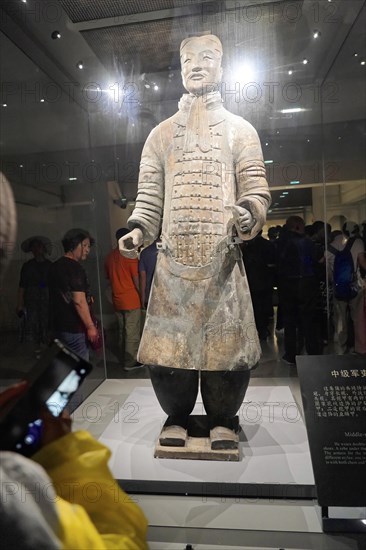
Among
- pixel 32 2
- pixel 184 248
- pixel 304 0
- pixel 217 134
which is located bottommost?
pixel 184 248

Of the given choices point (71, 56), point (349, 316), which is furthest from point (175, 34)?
point (349, 316)

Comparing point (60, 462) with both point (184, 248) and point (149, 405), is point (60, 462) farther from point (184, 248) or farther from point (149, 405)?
point (149, 405)

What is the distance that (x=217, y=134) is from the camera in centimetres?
210

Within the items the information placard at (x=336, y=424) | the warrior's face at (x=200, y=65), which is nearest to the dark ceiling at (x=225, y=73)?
the warrior's face at (x=200, y=65)

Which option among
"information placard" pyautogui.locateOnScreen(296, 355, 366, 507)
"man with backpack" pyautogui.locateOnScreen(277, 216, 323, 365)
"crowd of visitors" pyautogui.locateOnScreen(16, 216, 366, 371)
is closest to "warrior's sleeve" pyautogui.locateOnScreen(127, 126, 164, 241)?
"crowd of visitors" pyautogui.locateOnScreen(16, 216, 366, 371)

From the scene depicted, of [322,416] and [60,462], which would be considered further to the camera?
[322,416]

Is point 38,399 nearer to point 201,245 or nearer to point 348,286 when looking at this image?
point 201,245

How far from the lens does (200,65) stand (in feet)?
6.89

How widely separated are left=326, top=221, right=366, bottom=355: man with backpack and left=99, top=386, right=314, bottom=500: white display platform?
516 millimetres

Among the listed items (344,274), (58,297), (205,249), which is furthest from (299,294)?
(58,297)

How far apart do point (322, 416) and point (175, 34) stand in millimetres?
2012

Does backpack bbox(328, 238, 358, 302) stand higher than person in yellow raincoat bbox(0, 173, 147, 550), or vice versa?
backpack bbox(328, 238, 358, 302)

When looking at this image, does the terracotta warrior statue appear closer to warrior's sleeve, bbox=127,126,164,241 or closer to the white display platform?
warrior's sleeve, bbox=127,126,164,241

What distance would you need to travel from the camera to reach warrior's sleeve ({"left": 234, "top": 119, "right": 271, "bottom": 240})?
199 centimetres
